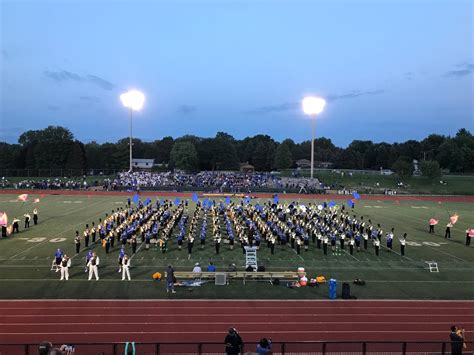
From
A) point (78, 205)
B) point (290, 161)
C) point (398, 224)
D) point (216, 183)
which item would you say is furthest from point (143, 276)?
point (290, 161)

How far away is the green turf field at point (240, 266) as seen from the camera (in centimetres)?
1320

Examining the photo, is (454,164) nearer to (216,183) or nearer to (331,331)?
(216,183)

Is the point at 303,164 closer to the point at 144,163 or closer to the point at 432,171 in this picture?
the point at 144,163

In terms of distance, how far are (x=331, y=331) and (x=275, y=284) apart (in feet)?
13.5

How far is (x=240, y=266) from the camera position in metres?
16.5

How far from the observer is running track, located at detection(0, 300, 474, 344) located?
9.97 meters

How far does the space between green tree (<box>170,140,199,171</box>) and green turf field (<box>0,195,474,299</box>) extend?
63.1 m

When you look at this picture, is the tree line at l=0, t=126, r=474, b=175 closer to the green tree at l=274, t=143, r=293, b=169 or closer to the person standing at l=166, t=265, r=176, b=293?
the green tree at l=274, t=143, r=293, b=169

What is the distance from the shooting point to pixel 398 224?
28.8 meters

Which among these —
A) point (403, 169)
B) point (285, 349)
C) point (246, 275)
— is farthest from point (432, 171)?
point (285, 349)

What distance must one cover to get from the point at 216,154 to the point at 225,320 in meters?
82.9

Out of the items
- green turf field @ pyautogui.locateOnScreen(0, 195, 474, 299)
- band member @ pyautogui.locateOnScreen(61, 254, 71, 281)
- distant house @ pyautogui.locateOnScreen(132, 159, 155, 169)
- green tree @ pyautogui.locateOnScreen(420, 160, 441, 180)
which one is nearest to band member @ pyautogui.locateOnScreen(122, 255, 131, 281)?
green turf field @ pyautogui.locateOnScreen(0, 195, 474, 299)

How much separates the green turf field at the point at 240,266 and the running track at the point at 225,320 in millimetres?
789

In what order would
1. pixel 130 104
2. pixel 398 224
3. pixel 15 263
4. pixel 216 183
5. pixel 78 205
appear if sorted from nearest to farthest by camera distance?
pixel 15 263
pixel 398 224
pixel 78 205
pixel 130 104
pixel 216 183
